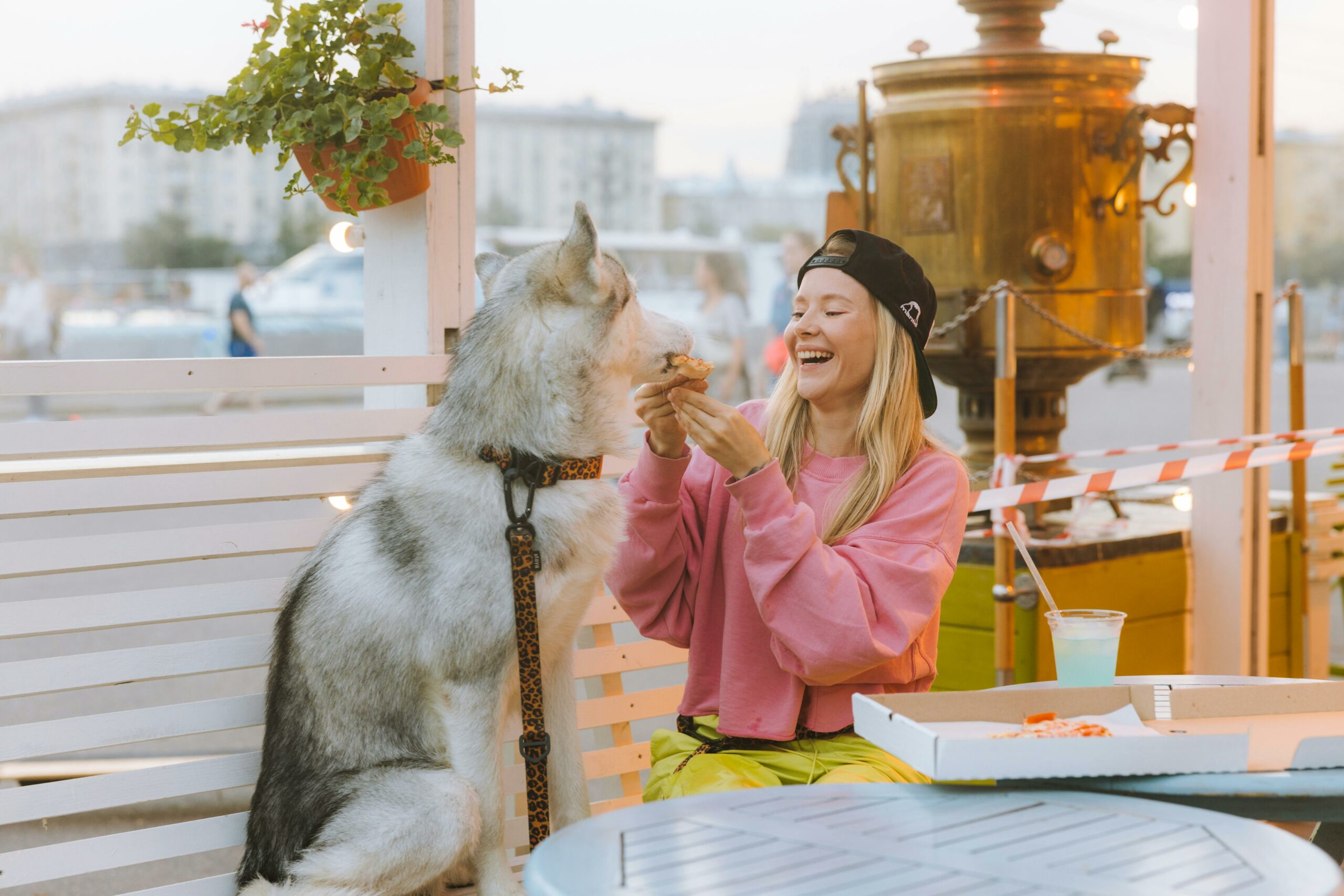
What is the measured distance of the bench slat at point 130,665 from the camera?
2.41m

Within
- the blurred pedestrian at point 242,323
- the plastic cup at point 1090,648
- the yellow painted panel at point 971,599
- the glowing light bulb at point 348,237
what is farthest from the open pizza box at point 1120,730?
the blurred pedestrian at point 242,323

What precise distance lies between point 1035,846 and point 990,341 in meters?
3.54

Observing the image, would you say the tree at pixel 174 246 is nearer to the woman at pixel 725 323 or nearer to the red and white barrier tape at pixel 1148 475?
the woman at pixel 725 323

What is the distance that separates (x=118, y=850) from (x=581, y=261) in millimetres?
1590

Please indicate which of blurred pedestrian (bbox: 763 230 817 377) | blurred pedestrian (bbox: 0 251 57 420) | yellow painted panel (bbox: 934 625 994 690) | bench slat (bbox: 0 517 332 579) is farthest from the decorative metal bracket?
blurred pedestrian (bbox: 0 251 57 420)

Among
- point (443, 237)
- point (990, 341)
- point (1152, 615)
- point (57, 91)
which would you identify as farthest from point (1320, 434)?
point (57, 91)

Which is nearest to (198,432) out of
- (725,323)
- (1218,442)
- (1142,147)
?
(1218,442)

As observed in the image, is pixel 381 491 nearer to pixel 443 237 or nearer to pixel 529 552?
pixel 529 552

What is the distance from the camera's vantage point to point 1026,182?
15.2ft

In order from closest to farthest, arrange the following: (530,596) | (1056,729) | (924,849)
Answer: (924,849) < (1056,729) < (530,596)

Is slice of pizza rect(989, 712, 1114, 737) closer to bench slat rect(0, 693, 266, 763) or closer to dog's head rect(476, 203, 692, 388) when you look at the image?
dog's head rect(476, 203, 692, 388)

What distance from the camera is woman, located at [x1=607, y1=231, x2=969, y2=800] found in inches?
83.2

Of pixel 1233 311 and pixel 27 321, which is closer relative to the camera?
pixel 1233 311

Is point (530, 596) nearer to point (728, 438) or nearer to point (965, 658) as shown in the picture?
point (728, 438)
